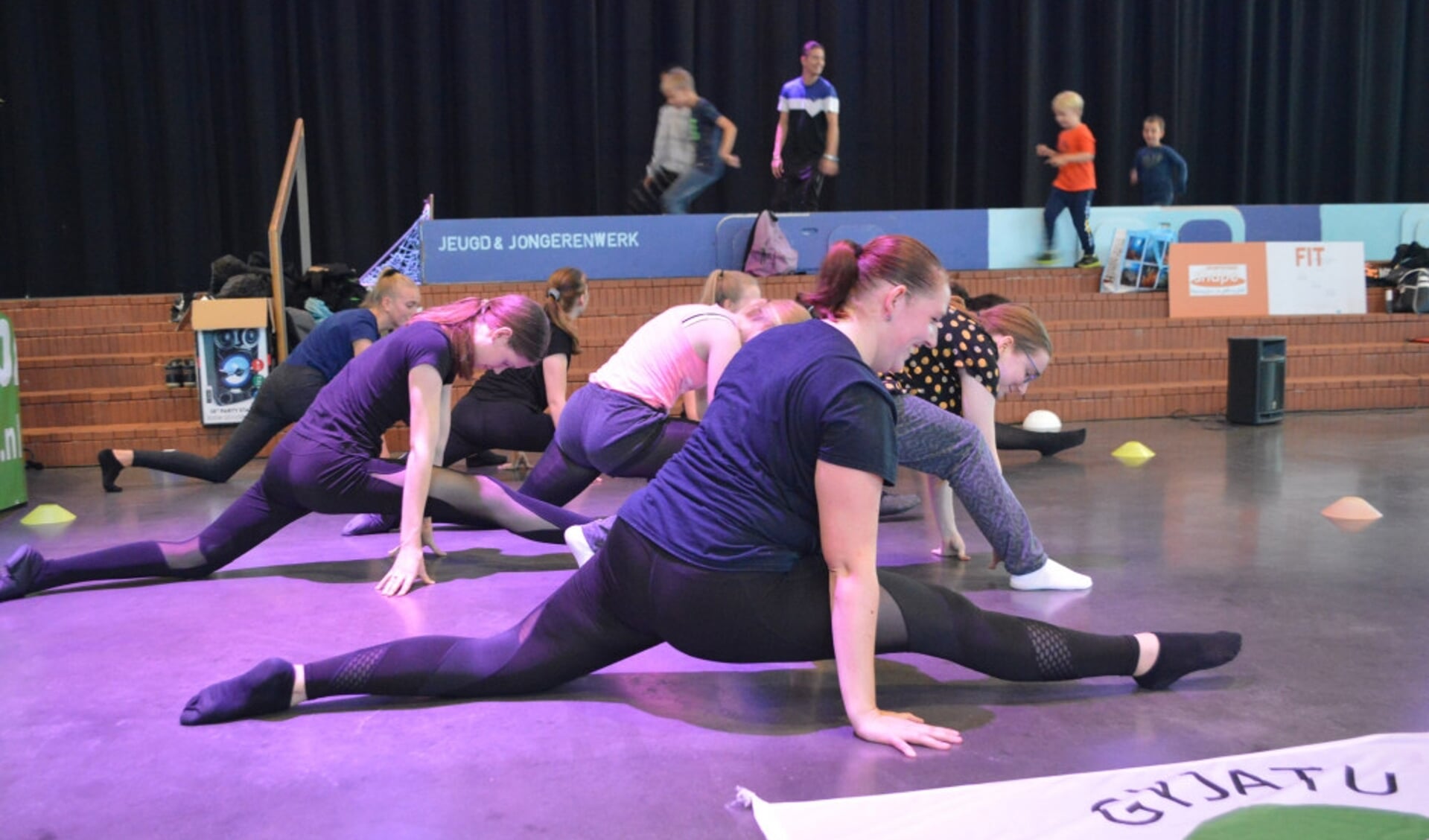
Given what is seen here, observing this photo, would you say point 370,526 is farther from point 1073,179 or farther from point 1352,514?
point 1073,179

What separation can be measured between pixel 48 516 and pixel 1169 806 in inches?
180

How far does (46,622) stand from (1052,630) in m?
2.63

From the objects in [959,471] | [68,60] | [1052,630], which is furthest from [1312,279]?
[68,60]

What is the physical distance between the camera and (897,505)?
464 cm

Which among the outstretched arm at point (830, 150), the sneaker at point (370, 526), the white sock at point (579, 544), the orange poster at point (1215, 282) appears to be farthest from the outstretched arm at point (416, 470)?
the orange poster at point (1215, 282)

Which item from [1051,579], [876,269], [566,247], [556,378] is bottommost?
[1051,579]

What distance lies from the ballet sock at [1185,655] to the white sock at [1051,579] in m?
0.83

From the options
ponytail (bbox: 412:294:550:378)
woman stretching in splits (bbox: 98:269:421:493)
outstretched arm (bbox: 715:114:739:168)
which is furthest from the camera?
outstretched arm (bbox: 715:114:739:168)

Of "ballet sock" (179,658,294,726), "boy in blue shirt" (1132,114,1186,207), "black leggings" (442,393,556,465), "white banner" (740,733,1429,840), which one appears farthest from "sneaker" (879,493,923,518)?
"boy in blue shirt" (1132,114,1186,207)

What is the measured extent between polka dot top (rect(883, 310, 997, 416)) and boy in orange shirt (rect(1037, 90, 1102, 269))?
5587 mm

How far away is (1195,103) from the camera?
12133 mm

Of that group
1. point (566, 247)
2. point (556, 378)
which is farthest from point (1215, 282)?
point (556, 378)

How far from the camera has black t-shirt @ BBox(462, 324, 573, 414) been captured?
4910 mm

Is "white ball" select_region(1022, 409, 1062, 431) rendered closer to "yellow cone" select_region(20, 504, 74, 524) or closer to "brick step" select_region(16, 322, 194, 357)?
"yellow cone" select_region(20, 504, 74, 524)
